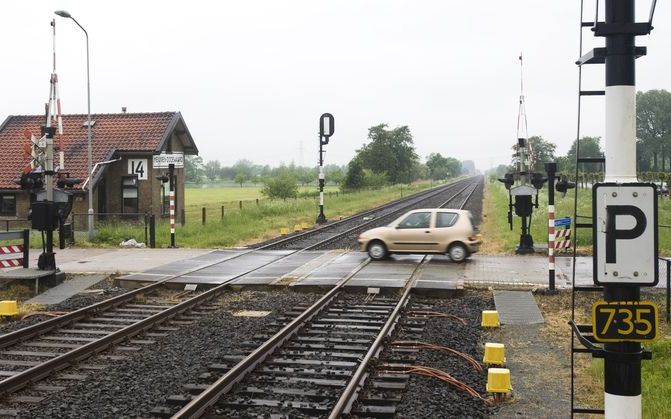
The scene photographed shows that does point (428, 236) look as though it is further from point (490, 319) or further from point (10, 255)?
point (10, 255)

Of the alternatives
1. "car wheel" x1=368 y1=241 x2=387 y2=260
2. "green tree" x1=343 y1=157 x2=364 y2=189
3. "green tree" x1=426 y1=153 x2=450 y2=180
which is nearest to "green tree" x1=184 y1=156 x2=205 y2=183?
"green tree" x1=426 y1=153 x2=450 y2=180

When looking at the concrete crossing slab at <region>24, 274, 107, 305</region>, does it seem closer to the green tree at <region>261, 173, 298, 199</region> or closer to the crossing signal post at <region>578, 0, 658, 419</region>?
the crossing signal post at <region>578, 0, 658, 419</region>

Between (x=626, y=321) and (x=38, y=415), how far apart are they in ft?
18.3

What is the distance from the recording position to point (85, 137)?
30531 mm

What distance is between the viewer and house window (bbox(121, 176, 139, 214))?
94.1 feet

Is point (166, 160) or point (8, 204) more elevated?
point (166, 160)

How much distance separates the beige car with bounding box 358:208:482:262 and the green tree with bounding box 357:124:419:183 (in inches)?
2736

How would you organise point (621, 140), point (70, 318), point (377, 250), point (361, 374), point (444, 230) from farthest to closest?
1. point (377, 250)
2. point (444, 230)
3. point (70, 318)
4. point (361, 374)
5. point (621, 140)

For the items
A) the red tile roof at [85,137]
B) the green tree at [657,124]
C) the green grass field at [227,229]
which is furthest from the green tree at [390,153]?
the red tile roof at [85,137]

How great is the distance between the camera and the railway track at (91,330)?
8148 mm

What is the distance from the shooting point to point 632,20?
3.30m

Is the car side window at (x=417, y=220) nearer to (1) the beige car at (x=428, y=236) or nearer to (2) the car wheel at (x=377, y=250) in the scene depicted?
(1) the beige car at (x=428, y=236)

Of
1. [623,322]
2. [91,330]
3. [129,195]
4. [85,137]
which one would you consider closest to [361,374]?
[623,322]

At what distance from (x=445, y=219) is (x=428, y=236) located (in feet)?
2.16
